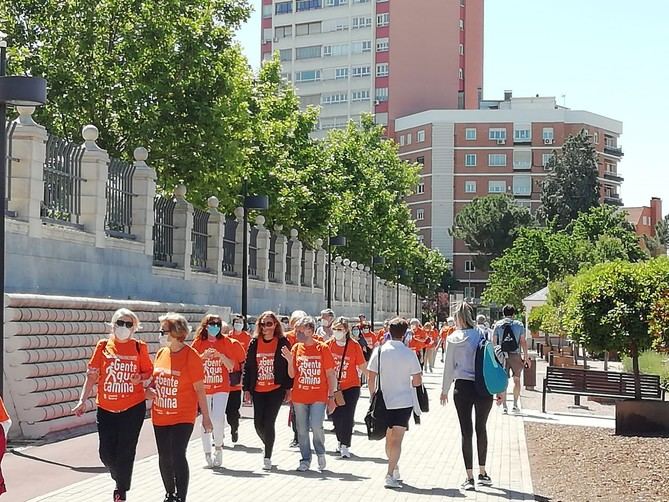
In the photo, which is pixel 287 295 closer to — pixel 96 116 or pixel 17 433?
pixel 96 116

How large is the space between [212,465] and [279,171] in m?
28.4

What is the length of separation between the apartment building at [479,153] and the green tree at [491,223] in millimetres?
4173

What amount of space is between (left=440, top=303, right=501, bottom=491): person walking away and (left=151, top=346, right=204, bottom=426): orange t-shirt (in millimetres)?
3469

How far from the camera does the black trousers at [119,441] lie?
30.6ft

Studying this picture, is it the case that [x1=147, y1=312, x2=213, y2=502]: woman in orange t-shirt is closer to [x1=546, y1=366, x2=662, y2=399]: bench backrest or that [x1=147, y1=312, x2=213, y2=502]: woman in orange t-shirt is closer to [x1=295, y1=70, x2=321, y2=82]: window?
[x1=546, y1=366, x2=662, y2=399]: bench backrest

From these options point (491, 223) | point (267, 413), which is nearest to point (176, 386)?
point (267, 413)

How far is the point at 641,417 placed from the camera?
1738 centimetres

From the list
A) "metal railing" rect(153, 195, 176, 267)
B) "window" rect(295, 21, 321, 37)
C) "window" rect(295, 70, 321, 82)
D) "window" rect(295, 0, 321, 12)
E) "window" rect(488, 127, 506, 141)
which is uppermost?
"window" rect(295, 0, 321, 12)

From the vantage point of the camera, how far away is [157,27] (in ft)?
92.6

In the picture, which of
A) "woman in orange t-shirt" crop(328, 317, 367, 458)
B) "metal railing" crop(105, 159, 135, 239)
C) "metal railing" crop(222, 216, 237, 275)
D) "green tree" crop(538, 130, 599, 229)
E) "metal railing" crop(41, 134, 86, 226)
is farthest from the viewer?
"green tree" crop(538, 130, 599, 229)

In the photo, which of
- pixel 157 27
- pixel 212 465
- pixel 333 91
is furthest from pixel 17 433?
pixel 333 91

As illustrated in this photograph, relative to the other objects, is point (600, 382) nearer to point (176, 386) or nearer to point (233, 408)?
point (233, 408)

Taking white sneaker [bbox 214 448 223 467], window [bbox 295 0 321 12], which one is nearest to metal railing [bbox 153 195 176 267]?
white sneaker [bbox 214 448 223 467]

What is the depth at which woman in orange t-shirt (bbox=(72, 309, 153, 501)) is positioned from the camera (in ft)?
30.6
